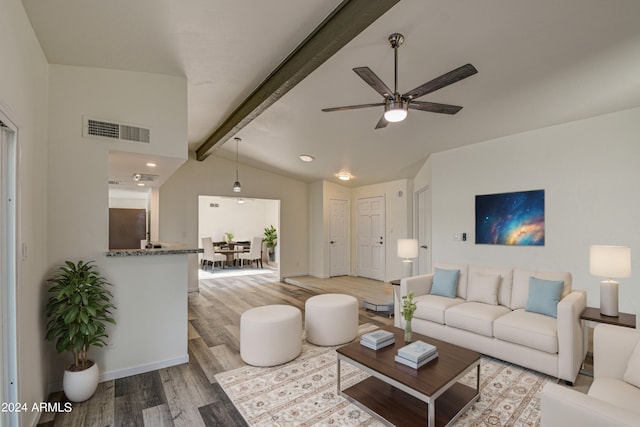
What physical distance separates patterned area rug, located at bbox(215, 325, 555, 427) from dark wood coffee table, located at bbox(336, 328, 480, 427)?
0.28 feet

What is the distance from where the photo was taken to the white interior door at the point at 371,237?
735 centimetres

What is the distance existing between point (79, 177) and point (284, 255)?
17.6 ft

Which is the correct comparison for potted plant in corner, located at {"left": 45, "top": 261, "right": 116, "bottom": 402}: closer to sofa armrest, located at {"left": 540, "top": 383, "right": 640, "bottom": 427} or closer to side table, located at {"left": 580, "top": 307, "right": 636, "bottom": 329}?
sofa armrest, located at {"left": 540, "top": 383, "right": 640, "bottom": 427}

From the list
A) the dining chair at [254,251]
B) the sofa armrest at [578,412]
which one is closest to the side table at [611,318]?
the sofa armrest at [578,412]

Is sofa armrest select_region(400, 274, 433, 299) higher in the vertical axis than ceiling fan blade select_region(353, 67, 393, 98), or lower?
lower

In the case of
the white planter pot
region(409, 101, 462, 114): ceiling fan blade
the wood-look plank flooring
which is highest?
region(409, 101, 462, 114): ceiling fan blade

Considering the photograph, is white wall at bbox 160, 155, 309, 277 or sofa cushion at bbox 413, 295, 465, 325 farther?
white wall at bbox 160, 155, 309, 277

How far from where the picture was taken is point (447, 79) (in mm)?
2232

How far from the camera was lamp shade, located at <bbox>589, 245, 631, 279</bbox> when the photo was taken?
2.63 m

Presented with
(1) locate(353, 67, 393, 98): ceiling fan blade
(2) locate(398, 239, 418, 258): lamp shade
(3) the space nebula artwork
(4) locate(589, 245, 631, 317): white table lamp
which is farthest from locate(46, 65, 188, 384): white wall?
(3) the space nebula artwork

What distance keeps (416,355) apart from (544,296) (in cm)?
178

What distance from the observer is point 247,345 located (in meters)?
3.09

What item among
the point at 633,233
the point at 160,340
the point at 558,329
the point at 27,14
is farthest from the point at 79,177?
the point at 633,233

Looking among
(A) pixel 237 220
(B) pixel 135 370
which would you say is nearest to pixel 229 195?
(A) pixel 237 220
